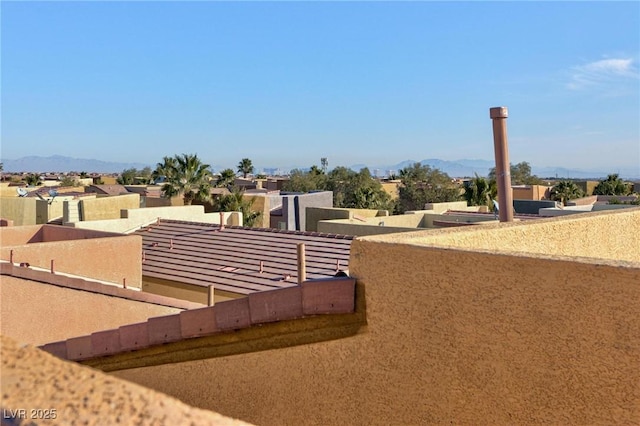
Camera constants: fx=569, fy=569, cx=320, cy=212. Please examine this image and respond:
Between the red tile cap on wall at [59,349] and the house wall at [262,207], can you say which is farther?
the house wall at [262,207]

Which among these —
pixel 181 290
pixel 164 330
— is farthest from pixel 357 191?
pixel 164 330

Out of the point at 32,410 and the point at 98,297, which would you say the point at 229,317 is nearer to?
the point at 32,410

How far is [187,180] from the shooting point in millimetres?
38812

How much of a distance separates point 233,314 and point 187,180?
115ft

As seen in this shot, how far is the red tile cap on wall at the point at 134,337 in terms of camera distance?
17.8 ft

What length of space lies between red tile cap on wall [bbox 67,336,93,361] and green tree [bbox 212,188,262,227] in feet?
107

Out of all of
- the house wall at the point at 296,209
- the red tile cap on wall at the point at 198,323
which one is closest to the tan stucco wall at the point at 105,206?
the house wall at the point at 296,209

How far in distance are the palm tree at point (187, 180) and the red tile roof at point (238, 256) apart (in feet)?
61.1

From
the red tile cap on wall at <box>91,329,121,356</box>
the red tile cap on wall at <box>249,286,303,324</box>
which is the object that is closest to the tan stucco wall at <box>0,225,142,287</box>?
the red tile cap on wall at <box>91,329,121,356</box>

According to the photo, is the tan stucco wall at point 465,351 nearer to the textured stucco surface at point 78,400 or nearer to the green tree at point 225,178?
the textured stucco surface at point 78,400

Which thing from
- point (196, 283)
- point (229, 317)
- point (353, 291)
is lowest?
point (196, 283)

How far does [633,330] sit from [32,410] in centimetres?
281

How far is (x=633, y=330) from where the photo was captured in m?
2.98

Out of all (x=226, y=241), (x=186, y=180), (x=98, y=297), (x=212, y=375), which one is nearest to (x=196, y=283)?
(x=226, y=241)
